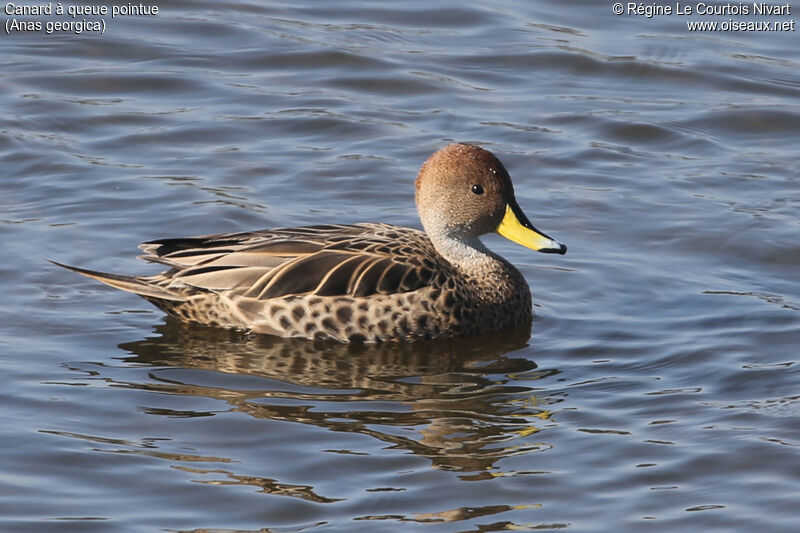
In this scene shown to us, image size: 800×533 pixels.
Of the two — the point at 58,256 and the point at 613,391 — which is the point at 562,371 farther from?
the point at 58,256

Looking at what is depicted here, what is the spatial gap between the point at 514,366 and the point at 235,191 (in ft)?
10.7

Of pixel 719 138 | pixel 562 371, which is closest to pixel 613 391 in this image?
pixel 562 371

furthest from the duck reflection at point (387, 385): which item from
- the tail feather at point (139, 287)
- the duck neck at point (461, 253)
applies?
the duck neck at point (461, 253)

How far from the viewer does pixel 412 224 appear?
422 inches

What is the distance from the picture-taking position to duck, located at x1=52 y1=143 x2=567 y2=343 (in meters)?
8.88

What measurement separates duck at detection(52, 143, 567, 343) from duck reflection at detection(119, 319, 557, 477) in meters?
0.12

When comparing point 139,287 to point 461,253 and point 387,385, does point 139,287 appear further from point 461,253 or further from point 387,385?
point 461,253

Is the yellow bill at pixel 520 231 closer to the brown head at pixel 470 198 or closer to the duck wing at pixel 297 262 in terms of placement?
the brown head at pixel 470 198

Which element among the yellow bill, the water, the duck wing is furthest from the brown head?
the water

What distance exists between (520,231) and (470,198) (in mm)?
379

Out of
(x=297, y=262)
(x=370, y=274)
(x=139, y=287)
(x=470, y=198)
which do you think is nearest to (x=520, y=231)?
(x=470, y=198)

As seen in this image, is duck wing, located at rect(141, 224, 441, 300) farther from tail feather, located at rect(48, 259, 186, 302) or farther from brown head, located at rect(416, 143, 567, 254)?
brown head, located at rect(416, 143, 567, 254)

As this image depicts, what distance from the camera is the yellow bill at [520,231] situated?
9203 mm

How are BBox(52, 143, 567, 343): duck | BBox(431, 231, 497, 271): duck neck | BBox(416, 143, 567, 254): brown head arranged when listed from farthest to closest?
BBox(431, 231, 497, 271): duck neck < BBox(416, 143, 567, 254): brown head < BBox(52, 143, 567, 343): duck
